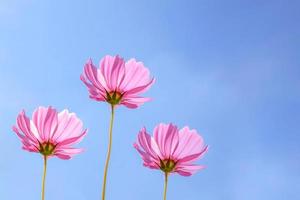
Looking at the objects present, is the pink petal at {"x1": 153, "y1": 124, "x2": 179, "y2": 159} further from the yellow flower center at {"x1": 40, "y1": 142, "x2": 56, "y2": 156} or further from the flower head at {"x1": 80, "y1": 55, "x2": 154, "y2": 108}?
the yellow flower center at {"x1": 40, "y1": 142, "x2": 56, "y2": 156}

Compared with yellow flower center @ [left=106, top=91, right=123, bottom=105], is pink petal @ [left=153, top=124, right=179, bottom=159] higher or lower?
lower

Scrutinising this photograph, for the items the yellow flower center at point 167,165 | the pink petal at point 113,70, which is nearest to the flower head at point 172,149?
the yellow flower center at point 167,165

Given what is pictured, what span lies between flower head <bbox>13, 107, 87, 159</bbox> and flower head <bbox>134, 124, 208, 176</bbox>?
0.12m

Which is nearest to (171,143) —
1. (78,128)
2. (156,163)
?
(156,163)

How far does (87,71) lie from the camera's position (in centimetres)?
80

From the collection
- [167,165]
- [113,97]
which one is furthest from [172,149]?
Answer: [113,97]

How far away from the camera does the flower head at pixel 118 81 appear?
813 millimetres

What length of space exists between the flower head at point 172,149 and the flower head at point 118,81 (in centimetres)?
8

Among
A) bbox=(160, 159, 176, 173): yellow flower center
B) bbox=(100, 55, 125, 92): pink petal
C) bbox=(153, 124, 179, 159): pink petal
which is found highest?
bbox=(100, 55, 125, 92): pink petal

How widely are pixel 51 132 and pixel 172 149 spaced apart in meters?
0.24

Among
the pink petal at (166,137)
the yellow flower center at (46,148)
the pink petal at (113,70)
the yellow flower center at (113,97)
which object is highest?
the pink petal at (113,70)

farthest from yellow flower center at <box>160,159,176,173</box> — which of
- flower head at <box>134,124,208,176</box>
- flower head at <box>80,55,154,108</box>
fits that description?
flower head at <box>80,55,154,108</box>

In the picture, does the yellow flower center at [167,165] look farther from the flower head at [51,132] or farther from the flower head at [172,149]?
the flower head at [51,132]

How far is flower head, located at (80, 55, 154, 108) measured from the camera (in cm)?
81
